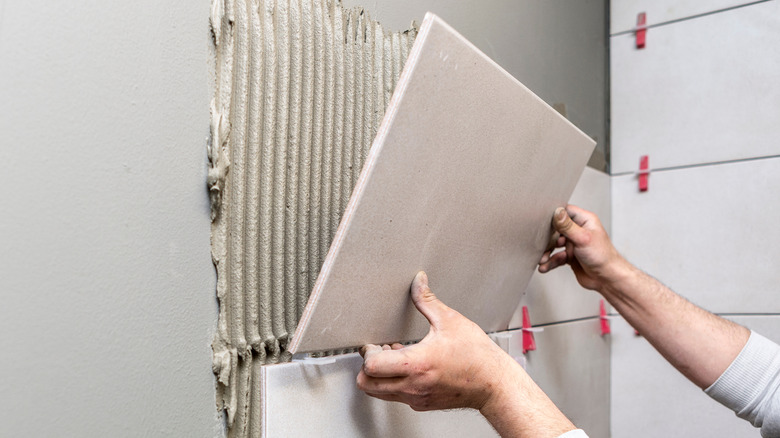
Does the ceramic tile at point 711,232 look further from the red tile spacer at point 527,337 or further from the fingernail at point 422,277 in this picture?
the fingernail at point 422,277

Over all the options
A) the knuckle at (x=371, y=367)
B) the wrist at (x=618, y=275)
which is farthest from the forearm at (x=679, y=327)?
the knuckle at (x=371, y=367)

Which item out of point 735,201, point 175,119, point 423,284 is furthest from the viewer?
point 735,201

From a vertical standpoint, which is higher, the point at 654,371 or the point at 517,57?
the point at 517,57

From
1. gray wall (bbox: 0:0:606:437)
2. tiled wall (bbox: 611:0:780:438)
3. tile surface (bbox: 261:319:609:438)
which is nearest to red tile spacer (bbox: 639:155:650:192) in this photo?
tiled wall (bbox: 611:0:780:438)

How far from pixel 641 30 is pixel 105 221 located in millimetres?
1806

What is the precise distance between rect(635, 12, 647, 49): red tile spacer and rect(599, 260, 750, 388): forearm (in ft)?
3.13

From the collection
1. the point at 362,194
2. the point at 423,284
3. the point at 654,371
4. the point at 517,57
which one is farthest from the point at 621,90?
the point at 362,194

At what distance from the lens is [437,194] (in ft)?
2.52

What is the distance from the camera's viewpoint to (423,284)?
2.70 ft

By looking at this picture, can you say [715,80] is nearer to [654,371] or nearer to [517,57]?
[517,57]

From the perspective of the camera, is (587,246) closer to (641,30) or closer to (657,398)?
(657,398)

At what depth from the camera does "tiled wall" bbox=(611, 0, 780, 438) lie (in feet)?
5.36

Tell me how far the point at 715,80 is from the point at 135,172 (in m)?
1.74

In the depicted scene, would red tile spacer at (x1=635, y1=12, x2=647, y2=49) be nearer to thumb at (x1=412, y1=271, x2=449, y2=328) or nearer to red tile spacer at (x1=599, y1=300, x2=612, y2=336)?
red tile spacer at (x1=599, y1=300, x2=612, y2=336)
